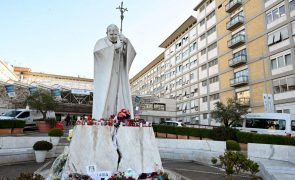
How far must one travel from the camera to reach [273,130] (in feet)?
78.9

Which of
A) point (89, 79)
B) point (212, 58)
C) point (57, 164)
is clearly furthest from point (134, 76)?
point (57, 164)

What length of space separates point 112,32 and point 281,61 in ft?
86.1

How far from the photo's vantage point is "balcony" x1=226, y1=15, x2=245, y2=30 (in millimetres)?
35875

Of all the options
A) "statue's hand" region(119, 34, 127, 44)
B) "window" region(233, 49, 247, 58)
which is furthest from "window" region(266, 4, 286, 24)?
"statue's hand" region(119, 34, 127, 44)

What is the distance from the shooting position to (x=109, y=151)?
6.47 meters

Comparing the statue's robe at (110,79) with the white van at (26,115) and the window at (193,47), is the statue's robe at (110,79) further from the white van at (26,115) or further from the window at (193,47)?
the window at (193,47)

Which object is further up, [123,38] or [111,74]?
[123,38]

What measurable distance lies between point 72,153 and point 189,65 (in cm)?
4685

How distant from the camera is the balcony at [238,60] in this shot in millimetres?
34906

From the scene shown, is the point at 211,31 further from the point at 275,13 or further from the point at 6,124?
the point at 6,124

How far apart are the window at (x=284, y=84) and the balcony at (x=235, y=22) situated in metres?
10.5

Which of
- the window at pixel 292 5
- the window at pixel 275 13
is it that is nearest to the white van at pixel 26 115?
the window at pixel 275 13

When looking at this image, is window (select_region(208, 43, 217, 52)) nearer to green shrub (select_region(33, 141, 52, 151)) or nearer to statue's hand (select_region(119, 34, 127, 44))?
green shrub (select_region(33, 141, 52, 151))

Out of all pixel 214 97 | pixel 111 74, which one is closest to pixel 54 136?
pixel 111 74
